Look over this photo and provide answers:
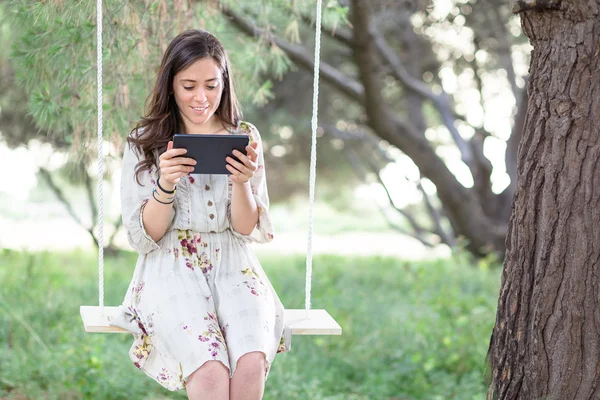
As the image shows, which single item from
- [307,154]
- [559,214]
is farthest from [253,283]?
[307,154]

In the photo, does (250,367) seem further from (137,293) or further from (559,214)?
(559,214)

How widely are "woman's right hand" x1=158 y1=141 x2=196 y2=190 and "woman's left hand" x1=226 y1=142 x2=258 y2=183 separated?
116 millimetres

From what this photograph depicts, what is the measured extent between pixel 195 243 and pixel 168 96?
0.48 m

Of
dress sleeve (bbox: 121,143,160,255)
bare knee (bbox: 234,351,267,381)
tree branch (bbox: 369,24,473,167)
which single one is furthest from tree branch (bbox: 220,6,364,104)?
bare knee (bbox: 234,351,267,381)

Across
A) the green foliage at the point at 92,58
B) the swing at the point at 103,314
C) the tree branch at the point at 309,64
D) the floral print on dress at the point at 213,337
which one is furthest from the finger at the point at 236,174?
the tree branch at the point at 309,64

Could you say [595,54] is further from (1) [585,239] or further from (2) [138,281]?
(2) [138,281]

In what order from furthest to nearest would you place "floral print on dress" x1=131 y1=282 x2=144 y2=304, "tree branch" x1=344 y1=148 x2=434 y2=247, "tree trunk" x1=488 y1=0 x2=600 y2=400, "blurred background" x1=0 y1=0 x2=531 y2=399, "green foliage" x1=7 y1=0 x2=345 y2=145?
"tree branch" x1=344 y1=148 x2=434 y2=247
"blurred background" x1=0 y1=0 x2=531 y2=399
"green foliage" x1=7 y1=0 x2=345 y2=145
"floral print on dress" x1=131 y1=282 x2=144 y2=304
"tree trunk" x1=488 y1=0 x2=600 y2=400

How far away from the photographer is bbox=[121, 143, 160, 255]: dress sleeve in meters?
2.42

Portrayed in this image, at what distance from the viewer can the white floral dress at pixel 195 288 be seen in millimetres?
2264

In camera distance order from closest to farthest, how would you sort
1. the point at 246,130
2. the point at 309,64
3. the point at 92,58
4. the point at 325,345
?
the point at 246,130, the point at 92,58, the point at 325,345, the point at 309,64

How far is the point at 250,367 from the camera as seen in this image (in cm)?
223

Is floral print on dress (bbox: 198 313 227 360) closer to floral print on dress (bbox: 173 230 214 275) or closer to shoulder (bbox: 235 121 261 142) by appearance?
floral print on dress (bbox: 173 230 214 275)

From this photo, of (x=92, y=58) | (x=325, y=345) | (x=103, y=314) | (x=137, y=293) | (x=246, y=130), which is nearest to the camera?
(x=137, y=293)

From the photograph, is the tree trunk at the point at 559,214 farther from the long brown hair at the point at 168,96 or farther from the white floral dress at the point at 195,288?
the long brown hair at the point at 168,96
